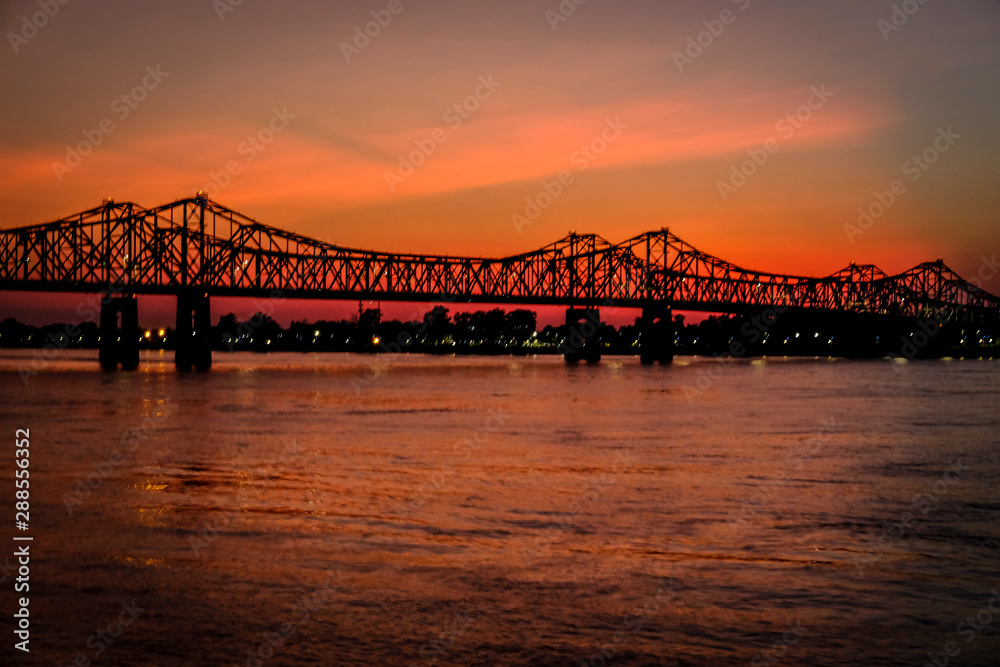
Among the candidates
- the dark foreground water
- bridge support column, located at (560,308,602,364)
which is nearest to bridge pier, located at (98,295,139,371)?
bridge support column, located at (560,308,602,364)

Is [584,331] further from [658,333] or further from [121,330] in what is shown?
[121,330]

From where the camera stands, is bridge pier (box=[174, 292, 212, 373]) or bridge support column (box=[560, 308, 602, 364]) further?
bridge support column (box=[560, 308, 602, 364])

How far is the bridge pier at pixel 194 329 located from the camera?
10762 cm

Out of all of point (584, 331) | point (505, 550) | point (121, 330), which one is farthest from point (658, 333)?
point (505, 550)

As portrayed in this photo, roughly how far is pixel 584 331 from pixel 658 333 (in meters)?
11.3

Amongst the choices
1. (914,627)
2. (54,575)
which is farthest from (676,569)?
(54,575)

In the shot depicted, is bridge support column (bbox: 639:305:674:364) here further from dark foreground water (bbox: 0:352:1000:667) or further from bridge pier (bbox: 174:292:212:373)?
dark foreground water (bbox: 0:352:1000:667)

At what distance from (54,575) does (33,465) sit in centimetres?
1184

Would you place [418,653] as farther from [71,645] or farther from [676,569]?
[676,569]

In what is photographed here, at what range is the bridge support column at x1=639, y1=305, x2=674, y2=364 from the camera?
483ft

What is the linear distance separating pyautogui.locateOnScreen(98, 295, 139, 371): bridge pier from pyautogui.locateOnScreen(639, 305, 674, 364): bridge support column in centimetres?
7040

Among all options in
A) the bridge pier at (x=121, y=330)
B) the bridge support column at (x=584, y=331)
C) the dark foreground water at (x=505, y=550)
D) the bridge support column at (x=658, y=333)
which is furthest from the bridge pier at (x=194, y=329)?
the dark foreground water at (x=505, y=550)

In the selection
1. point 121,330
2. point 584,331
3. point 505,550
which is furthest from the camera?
point 584,331

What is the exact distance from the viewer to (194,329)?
111500 mm
